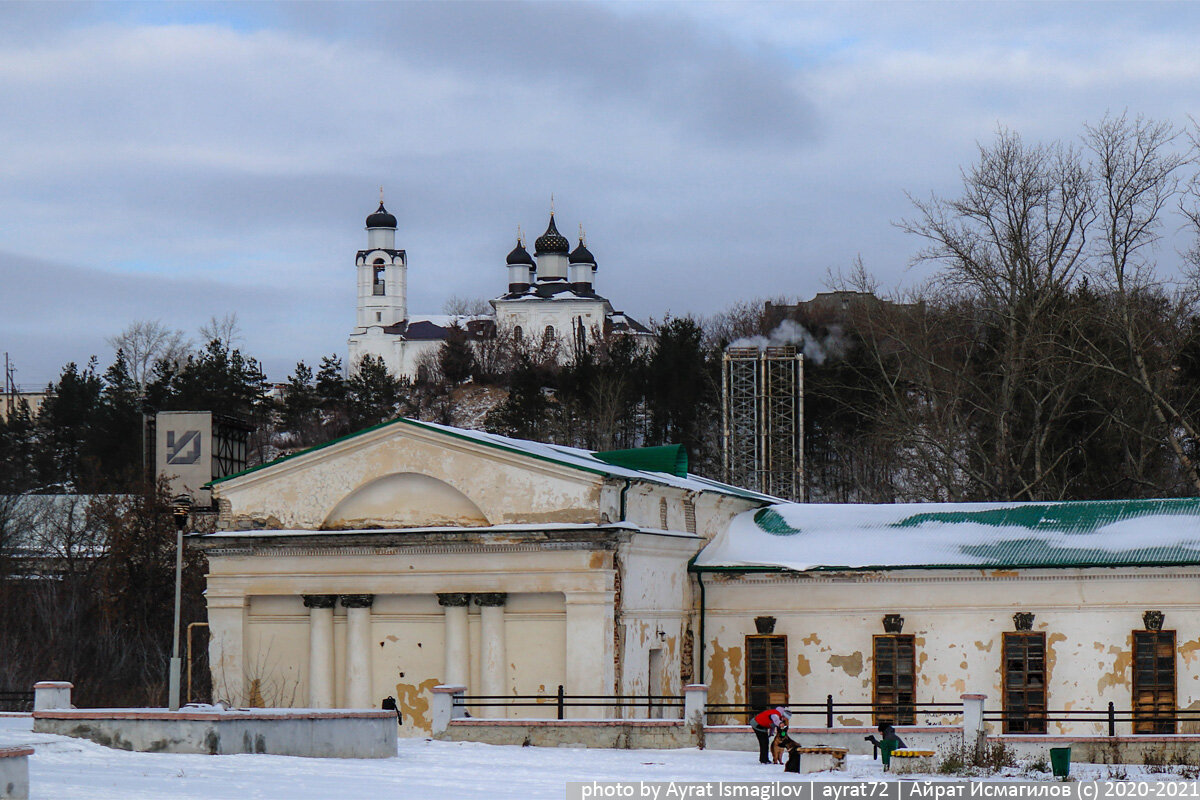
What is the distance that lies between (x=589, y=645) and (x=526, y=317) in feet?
314

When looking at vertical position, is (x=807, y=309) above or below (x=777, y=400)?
above

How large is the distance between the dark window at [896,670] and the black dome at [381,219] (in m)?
112

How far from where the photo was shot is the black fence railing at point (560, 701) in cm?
2559

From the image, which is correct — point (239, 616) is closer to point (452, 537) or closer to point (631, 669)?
point (452, 537)

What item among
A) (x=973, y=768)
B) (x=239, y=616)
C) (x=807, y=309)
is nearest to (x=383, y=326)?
(x=807, y=309)

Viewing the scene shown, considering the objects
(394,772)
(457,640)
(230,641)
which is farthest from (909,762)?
(230,641)

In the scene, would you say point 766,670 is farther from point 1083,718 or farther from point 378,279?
point 378,279

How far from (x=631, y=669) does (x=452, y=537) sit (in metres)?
3.94

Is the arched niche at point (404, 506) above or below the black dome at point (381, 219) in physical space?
below

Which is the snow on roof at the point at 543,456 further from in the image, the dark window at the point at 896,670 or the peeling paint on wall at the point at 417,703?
the dark window at the point at 896,670

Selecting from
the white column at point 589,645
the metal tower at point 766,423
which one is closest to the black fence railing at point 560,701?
the white column at point 589,645

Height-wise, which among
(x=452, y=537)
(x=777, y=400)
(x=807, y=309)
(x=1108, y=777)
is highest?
(x=807, y=309)

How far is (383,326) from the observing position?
131 meters

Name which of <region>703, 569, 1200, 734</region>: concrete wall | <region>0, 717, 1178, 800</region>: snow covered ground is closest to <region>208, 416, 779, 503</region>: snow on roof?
<region>703, 569, 1200, 734</region>: concrete wall
